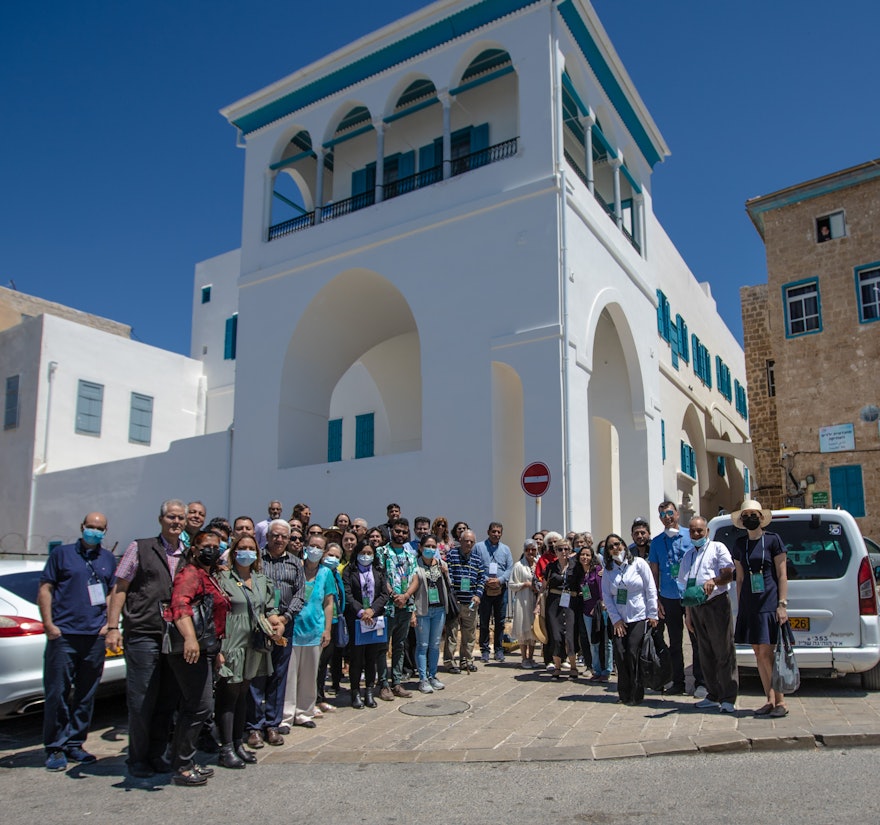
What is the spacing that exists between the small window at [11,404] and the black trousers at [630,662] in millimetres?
20758

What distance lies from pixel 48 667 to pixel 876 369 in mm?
20289

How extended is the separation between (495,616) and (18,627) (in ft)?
18.8

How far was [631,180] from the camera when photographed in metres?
19.5

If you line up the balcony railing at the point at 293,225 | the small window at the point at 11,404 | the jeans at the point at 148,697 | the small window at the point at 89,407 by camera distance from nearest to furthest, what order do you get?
the jeans at the point at 148,697, the balcony railing at the point at 293,225, the small window at the point at 11,404, the small window at the point at 89,407

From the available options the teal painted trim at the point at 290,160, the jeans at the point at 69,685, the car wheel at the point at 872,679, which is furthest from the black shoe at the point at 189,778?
the teal painted trim at the point at 290,160

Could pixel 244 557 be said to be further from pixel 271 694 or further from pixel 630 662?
pixel 630 662

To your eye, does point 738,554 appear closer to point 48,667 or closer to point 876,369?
point 48,667

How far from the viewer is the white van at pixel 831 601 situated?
756 cm

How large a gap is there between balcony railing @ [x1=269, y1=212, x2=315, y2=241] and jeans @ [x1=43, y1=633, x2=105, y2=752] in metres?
13.7

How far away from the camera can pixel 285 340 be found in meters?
18.0

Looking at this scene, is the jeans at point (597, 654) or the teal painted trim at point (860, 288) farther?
the teal painted trim at point (860, 288)

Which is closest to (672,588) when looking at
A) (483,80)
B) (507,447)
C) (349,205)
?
(507,447)

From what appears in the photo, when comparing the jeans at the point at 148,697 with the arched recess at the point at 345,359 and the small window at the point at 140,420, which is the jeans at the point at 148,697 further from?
the small window at the point at 140,420

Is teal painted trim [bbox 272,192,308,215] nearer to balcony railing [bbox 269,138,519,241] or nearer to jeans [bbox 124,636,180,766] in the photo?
balcony railing [bbox 269,138,519,241]
